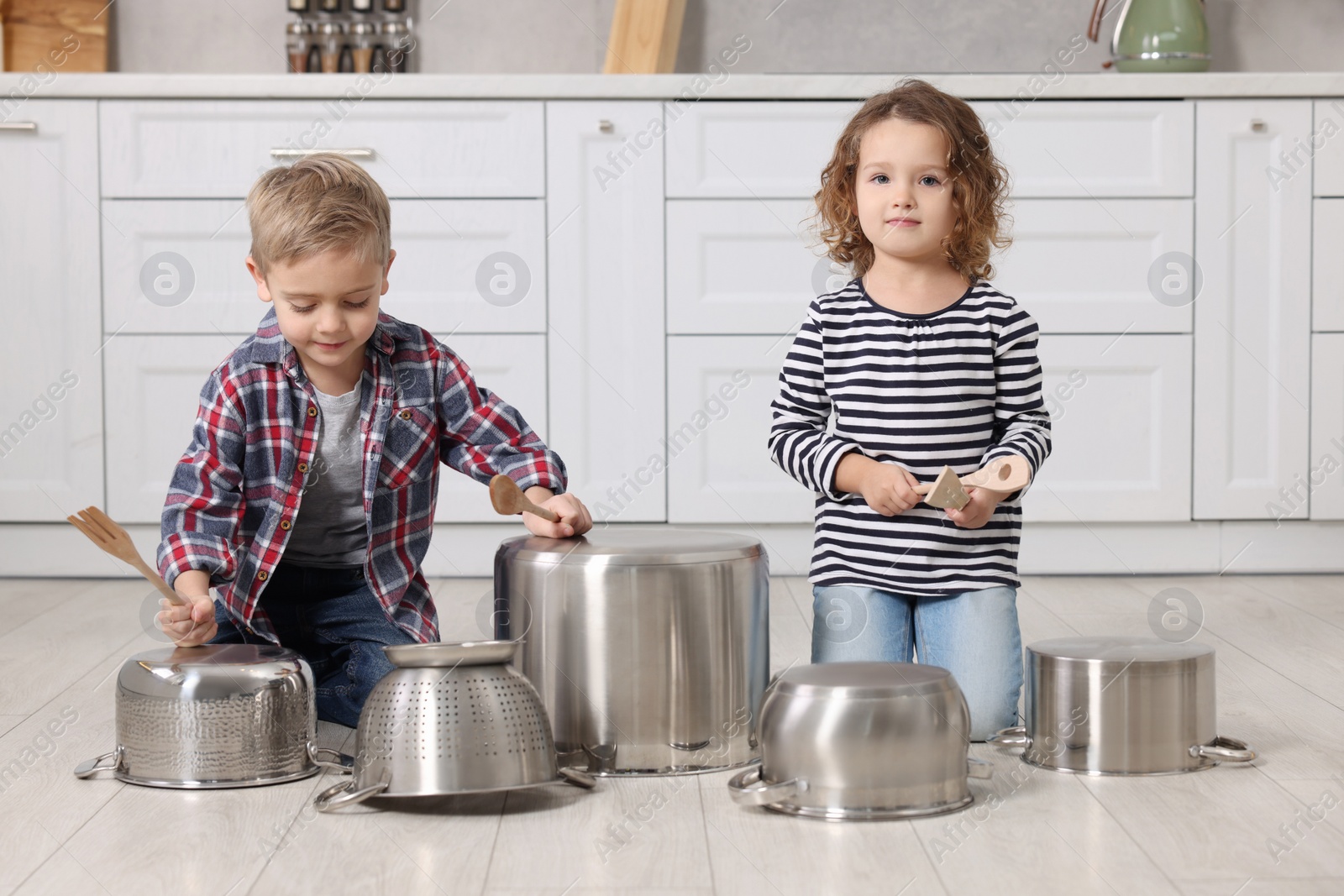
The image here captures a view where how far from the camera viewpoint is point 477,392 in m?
1.30

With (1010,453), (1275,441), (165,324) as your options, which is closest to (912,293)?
(1010,453)

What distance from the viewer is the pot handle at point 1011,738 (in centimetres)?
112

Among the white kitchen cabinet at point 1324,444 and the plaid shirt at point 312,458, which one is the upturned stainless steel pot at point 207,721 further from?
the white kitchen cabinet at point 1324,444

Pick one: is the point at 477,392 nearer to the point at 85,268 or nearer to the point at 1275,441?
the point at 85,268

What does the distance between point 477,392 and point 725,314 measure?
2.67ft

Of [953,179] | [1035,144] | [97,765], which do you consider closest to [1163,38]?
[1035,144]

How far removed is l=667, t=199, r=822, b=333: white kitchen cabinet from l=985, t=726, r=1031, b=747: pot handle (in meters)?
1.00

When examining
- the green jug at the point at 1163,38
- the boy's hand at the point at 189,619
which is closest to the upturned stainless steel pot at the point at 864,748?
the boy's hand at the point at 189,619

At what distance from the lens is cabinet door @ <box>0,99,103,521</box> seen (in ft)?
6.63

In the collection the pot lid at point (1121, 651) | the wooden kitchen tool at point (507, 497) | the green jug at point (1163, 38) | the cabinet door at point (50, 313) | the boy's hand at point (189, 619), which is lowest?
the pot lid at point (1121, 651)

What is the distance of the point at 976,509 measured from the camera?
3.85ft

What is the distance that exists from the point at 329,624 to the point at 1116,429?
126cm

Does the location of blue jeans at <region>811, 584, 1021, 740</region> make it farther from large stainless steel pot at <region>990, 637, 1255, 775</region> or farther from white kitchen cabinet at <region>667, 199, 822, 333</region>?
white kitchen cabinet at <region>667, 199, 822, 333</region>

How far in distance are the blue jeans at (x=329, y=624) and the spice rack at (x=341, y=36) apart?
4.31 feet
